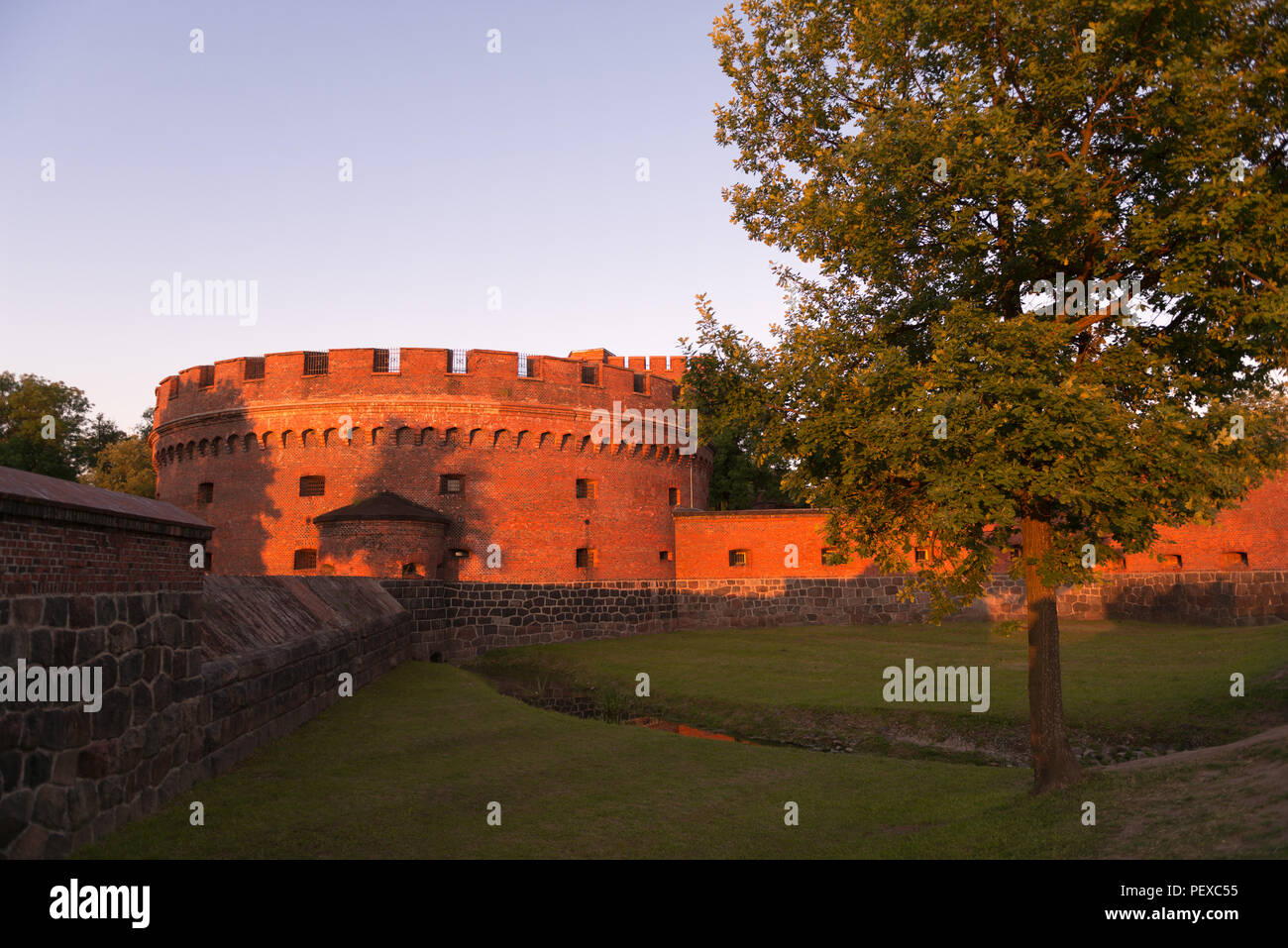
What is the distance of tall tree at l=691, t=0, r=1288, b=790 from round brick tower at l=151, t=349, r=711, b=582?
22.5m

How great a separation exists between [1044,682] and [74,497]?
849 cm

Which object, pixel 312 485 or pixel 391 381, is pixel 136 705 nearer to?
pixel 391 381

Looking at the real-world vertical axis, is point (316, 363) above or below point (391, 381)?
above

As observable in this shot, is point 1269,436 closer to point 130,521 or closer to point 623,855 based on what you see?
point 623,855

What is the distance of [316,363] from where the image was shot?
3119cm

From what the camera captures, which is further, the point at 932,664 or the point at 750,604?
the point at 750,604

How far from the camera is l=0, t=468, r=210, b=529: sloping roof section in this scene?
523cm

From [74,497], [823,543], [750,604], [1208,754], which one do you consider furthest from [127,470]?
[1208,754]

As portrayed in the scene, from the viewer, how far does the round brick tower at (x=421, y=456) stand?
30547 mm

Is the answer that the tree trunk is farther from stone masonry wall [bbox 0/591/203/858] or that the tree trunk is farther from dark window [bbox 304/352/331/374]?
dark window [bbox 304/352/331/374]

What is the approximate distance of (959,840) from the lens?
22.2 ft

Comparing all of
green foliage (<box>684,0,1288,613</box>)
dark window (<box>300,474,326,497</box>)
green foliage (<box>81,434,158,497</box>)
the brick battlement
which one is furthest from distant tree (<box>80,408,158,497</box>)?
green foliage (<box>684,0,1288,613</box>)
